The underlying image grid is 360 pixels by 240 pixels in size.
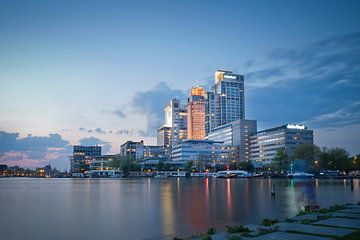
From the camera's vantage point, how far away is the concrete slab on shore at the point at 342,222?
80.5 ft

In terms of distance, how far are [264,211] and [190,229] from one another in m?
15.5

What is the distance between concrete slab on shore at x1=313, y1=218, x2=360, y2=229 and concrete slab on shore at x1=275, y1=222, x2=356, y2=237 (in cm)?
143

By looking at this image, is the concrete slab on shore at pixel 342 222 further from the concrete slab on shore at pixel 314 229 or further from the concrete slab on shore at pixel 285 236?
the concrete slab on shore at pixel 285 236

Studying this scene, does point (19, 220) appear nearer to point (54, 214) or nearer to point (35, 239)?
point (54, 214)

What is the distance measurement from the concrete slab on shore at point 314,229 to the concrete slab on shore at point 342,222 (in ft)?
4.69

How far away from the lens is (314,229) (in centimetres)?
2361

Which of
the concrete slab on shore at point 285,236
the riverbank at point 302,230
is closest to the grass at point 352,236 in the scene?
the riverbank at point 302,230

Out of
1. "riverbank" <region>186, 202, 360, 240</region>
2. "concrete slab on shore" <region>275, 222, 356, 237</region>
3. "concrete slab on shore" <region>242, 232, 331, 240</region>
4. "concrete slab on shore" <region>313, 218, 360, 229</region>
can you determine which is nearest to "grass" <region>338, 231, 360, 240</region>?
"riverbank" <region>186, 202, 360, 240</region>

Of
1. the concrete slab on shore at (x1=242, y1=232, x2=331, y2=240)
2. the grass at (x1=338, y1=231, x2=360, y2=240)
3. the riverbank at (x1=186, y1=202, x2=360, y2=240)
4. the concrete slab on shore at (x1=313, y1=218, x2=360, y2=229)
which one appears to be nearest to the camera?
the grass at (x1=338, y1=231, x2=360, y2=240)

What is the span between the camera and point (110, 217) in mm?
42625

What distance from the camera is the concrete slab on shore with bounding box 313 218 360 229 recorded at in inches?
966

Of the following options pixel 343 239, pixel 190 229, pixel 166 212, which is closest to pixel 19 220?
pixel 166 212

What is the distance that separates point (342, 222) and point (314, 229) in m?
3.82

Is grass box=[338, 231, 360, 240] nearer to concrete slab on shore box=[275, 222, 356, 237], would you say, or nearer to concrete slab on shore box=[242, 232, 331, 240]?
concrete slab on shore box=[275, 222, 356, 237]
